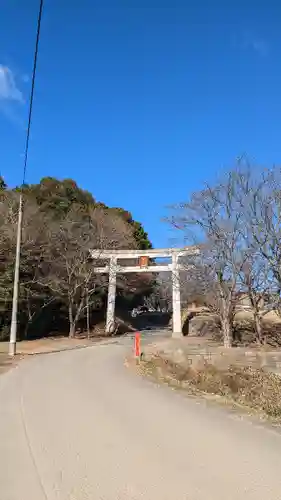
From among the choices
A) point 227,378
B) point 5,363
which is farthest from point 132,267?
point 227,378

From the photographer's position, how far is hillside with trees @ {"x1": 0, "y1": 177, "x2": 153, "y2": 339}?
98.4 feet

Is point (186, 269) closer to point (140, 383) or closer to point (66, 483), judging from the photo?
point (140, 383)

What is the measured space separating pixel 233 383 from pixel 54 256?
24555 millimetres

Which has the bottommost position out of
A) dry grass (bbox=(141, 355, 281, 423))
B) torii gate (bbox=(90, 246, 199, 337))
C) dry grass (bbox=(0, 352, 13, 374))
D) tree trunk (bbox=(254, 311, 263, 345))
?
dry grass (bbox=(0, 352, 13, 374))

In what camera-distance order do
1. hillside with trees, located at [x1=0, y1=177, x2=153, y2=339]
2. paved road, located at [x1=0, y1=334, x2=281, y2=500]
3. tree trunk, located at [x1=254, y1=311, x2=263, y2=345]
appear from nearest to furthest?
paved road, located at [x1=0, y1=334, x2=281, y2=500] → tree trunk, located at [x1=254, y1=311, x2=263, y2=345] → hillside with trees, located at [x1=0, y1=177, x2=153, y2=339]

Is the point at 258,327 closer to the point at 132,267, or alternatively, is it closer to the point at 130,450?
the point at 132,267

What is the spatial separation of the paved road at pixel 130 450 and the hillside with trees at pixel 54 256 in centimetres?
2212

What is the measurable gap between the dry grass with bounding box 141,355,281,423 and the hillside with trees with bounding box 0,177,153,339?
18895 mm

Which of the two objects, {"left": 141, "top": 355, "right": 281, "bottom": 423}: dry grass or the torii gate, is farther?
the torii gate

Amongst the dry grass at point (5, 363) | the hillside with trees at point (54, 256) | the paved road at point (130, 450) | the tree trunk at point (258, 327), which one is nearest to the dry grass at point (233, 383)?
the paved road at point (130, 450)

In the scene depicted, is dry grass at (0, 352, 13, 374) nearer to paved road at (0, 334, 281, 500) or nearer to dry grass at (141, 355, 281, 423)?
dry grass at (141, 355, 281, 423)

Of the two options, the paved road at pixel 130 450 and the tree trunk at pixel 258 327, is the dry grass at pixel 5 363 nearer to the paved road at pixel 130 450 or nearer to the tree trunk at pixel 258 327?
the paved road at pixel 130 450

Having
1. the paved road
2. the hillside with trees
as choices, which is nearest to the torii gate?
the hillside with trees

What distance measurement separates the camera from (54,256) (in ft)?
108
